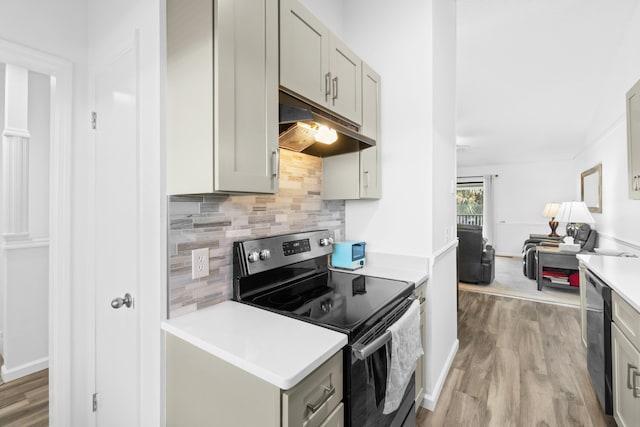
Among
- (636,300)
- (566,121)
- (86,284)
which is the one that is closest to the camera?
(636,300)

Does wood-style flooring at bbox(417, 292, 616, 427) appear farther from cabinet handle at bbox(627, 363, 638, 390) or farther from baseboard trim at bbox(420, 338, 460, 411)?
cabinet handle at bbox(627, 363, 638, 390)

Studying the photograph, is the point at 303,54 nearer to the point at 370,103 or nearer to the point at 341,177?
the point at 370,103

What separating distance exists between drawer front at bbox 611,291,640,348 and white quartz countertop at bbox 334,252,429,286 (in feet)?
3.06

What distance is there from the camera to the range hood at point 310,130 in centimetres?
129

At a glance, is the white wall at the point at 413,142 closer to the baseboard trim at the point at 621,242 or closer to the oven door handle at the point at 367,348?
→ the oven door handle at the point at 367,348

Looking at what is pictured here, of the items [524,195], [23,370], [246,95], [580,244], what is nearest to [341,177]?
[246,95]

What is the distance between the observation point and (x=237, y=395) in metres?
0.93

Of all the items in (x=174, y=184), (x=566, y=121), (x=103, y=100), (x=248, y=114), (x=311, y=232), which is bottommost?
(x=311, y=232)

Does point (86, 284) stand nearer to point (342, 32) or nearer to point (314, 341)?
point (314, 341)

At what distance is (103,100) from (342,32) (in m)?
1.71

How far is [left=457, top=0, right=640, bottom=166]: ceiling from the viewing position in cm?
284

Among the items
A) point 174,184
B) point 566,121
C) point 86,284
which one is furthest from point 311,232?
point 566,121

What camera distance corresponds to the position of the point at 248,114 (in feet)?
3.67

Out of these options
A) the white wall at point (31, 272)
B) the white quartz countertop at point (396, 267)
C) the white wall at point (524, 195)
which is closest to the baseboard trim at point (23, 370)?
the white wall at point (31, 272)
